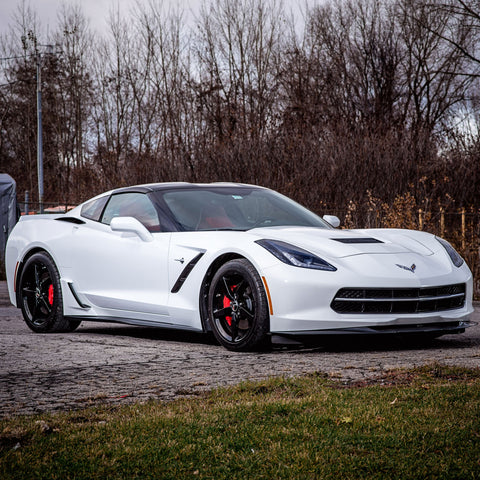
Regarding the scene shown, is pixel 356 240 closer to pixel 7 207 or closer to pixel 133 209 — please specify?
pixel 133 209

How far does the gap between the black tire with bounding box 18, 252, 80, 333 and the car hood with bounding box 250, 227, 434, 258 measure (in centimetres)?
240

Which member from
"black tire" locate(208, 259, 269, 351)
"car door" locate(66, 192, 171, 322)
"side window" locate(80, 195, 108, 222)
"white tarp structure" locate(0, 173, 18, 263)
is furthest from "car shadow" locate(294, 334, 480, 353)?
"white tarp structure" locate(0, 173, 18, 263)

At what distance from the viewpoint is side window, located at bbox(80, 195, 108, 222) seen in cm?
788

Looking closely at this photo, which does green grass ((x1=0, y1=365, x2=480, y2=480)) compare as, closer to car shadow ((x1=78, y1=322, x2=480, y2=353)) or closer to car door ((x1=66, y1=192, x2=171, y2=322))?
car shadow ((x1=78, y1=322, x2=480, y2=353))

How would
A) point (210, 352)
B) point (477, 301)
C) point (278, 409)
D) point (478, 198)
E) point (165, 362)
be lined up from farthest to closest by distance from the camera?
1. point (478, 198)
2. point (477, 301)
3. point (210, 352)
4. point (165, 362)
5. point (278, 409)

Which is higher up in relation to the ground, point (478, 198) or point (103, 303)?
point (478, 198)

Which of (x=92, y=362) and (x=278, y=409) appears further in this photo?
(x=92, y=362)

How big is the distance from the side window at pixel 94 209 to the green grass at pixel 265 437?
12.1 feet

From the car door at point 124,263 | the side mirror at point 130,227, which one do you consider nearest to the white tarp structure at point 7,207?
the car door at point 124,263

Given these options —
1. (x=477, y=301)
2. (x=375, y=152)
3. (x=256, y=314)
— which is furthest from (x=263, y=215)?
(x=375, y=152)

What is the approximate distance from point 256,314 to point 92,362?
126 centimetres

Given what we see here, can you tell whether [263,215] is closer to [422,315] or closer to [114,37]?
[422,315]

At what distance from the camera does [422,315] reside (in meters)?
6.15

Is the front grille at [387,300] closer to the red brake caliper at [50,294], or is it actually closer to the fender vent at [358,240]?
the fender vent at [358,240]
